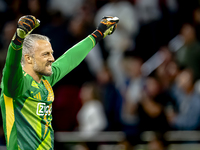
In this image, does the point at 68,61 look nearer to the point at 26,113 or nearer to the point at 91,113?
the point at 26,113

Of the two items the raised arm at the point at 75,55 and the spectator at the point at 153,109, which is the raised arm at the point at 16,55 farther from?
the spectator at the point at 153,109

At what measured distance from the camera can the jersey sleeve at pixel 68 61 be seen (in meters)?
3.77

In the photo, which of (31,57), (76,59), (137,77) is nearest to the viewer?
(31,57)

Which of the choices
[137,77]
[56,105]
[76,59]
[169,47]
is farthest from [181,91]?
[76,59]

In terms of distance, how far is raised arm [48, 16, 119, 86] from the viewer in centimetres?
380

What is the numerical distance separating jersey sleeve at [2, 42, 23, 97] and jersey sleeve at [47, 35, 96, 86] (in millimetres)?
680

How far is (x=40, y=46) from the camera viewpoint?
11.1 feet

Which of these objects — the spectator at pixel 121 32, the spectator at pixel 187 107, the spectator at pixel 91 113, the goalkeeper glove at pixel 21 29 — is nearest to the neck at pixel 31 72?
the goalkeeper glove at pixel 21 29

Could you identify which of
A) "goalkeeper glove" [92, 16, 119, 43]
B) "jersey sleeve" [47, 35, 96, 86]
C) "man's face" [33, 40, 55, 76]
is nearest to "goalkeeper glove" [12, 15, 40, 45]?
"man's face" [33, 40, 55, 76]

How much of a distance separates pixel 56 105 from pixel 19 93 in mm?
4432

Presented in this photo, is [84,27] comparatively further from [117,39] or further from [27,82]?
[27,82]

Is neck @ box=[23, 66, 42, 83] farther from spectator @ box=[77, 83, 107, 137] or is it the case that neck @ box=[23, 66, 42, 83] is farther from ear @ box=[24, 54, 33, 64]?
spectator @ box=[77, 83, 107, 137]

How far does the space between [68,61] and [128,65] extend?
145 inches

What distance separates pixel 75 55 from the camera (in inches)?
157
